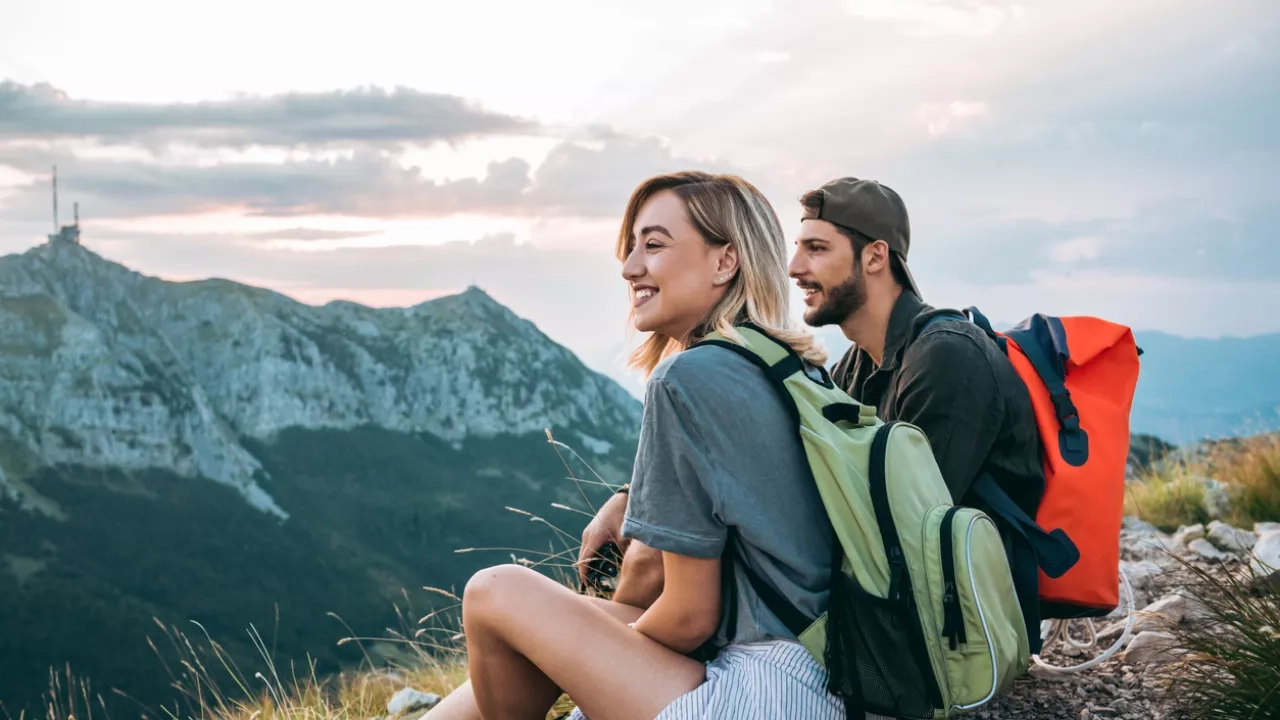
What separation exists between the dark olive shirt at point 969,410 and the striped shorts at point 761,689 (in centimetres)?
110

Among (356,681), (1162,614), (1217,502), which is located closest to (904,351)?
(1162,614)

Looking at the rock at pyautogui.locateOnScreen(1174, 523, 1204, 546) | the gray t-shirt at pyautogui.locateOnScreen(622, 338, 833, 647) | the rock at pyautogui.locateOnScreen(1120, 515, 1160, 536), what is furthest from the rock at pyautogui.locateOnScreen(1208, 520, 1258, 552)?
the gray t-shirt at pyautogui.locateOnScreen(622, 338, 833, 647)

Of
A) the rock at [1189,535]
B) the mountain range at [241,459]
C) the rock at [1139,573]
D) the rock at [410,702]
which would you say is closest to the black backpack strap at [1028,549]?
the rock at [1139,573]

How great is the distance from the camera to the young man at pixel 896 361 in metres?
3.19

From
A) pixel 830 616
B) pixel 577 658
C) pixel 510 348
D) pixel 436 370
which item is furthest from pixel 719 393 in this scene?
pixel 510 348

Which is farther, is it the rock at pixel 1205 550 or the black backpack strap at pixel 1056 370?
the rock at pixel 1205 550

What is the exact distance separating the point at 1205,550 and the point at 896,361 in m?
3.67

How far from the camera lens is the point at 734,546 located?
7.61 ft

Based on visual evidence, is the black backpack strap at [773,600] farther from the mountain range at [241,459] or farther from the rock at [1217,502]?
the mountain range at [241,459]

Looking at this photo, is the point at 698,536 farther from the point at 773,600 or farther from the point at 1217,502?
the point at 1217,502

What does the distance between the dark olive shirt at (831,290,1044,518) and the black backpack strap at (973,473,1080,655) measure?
0.09 meters

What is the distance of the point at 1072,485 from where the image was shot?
324 centimetres

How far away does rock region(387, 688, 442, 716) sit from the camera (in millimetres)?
4980

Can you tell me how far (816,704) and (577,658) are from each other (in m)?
0.57
